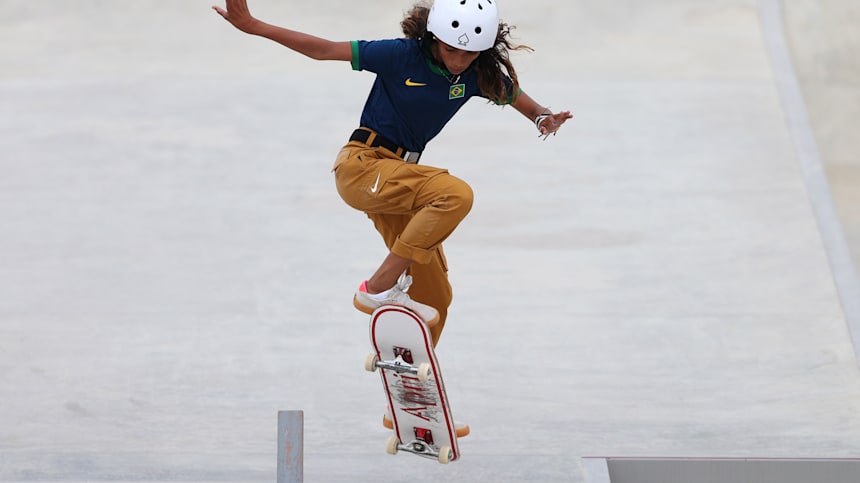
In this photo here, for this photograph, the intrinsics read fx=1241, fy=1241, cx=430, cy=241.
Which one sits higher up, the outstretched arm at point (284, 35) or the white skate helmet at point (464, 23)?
the outstretched arm at point (284, 35)

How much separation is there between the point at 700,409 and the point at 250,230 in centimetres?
382

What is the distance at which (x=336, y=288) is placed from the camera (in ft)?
30.2

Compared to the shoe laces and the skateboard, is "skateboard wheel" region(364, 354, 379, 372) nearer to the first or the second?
the skateboard

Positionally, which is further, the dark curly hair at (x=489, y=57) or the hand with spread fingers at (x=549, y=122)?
the hand with spread fingers at (x=549, y=122)

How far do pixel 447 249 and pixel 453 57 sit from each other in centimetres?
430

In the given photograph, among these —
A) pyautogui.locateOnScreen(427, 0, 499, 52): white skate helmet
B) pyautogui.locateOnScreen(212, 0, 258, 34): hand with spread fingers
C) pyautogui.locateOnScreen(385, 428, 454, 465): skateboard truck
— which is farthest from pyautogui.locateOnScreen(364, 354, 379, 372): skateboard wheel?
→ pyautogui.locateOnScreen(212, 0, 258, 34): hand with spread fingers

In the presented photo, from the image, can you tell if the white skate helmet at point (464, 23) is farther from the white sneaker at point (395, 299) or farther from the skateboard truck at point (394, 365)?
the skateboard truck at point (394, 365)

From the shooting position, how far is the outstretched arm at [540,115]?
5.91 metres

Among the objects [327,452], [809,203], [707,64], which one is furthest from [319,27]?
[327,452]

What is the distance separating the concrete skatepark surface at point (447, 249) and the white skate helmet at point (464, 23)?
275 cm

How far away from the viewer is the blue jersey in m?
5.61

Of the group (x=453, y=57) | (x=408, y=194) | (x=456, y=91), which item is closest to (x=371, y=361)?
(x=408, y=194)

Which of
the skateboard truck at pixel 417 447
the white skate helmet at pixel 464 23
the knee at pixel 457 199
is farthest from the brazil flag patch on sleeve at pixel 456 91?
the skateboard truck at pixel 417 447

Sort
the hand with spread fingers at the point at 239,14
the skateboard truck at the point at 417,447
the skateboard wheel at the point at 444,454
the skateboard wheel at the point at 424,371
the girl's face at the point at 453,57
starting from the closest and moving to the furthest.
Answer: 1. the hand with spread fingers at the point at 239,14
2. the girl's face at the point at 453,57
3. the skateboard wheel at the point at 424,371
4. the skateboard wheel at the point at 444,454
5. the skateboard truck at the point at 417,447
